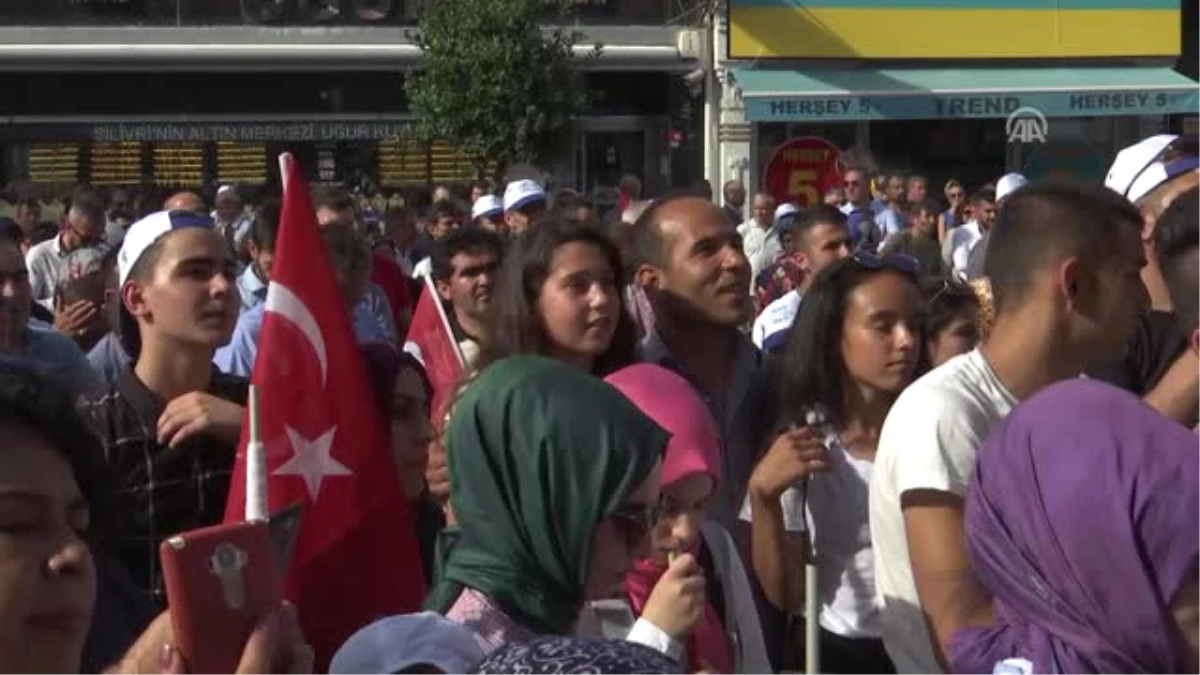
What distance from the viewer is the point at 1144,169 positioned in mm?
6008

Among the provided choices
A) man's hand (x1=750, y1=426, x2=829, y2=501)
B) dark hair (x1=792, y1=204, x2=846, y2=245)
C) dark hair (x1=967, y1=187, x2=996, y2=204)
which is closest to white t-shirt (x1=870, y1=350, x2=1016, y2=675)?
man's hand (x1=750, y1=426, x2=829, y2=501)

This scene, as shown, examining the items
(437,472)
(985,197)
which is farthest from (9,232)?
(985,197)

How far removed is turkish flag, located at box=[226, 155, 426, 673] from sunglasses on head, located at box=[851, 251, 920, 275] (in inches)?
54.3

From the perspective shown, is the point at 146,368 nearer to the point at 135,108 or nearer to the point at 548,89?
the point at 548,89

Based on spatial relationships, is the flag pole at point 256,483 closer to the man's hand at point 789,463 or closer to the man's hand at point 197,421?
the man's hand at point 197,421

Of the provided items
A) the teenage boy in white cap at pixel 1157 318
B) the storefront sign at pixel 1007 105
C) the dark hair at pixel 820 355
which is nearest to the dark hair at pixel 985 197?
the teenage boy in white cap at pixel 1157 318

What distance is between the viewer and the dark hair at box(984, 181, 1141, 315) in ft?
11.9

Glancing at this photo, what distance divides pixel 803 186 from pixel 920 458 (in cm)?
1247

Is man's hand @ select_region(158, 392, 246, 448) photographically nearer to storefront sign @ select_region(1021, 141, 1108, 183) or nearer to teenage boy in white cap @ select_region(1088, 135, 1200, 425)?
teenage boy in white cap @ select_region(1088, 135, 1200, 425)

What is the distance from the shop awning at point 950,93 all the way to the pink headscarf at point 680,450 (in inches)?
867

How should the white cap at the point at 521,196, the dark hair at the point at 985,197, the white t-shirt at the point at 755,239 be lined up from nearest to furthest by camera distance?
the white cap at the point at 521,196 → the white t-shirt at the point at 755,239 → the dark hair at the point at 985,197

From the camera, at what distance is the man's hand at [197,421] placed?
420cm

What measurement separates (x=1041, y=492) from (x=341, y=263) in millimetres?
4358

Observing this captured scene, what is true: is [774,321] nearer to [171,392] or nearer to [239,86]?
[171,392]
